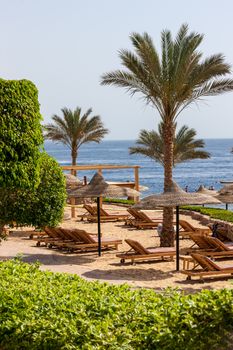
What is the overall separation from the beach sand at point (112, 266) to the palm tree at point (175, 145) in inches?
577

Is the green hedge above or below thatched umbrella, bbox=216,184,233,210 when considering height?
below

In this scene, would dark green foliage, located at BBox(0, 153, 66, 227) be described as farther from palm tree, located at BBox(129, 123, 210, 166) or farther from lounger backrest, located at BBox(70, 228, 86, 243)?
palm tree, located at BBox(129, 123, 210, 166)

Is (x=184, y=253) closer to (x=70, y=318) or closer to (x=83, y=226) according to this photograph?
(x=83, y=226)

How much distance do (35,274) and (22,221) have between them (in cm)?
760

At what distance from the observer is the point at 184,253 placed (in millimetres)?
21141

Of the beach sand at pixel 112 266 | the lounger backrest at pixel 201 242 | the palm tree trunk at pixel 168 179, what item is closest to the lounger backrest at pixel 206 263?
the beach sand at pixel 112 266

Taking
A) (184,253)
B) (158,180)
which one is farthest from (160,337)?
(158,180)

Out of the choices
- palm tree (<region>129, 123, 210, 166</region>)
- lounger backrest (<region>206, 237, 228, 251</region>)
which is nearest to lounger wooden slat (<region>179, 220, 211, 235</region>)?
lounger backrest (<region>206, 237, 228, 251</region>)

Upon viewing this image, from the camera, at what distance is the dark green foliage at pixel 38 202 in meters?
17.3

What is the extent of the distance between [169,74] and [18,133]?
9213 mm

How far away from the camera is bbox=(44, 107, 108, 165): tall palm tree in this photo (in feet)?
152

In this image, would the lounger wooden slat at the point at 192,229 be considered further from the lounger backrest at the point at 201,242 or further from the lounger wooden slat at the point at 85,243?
the lounger backrest at the point at 201,242

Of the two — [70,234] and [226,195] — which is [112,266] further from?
[226,195]

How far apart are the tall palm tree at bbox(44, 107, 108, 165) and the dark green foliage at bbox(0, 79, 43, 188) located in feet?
102
